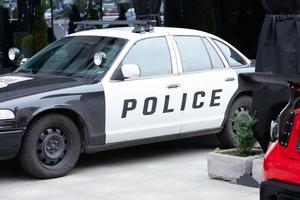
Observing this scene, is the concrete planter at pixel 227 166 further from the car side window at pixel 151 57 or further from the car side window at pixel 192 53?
the car side window at pixel 192 53

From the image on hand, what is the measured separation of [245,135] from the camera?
7121 millimetres

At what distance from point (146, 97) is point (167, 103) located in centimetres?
33

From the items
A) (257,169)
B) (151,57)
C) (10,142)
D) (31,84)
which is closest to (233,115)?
(151,57)

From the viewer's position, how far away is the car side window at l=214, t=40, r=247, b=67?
29.4 ft

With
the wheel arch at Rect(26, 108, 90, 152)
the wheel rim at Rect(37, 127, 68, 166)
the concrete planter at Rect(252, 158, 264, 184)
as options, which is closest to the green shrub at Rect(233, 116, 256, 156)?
the concrete planter at Rect(252, 158, 264, 184)

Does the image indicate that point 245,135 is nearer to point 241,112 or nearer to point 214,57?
point 241,112

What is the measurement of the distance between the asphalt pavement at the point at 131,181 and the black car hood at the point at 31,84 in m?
0.99

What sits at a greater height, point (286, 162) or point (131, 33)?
point (131, 33)

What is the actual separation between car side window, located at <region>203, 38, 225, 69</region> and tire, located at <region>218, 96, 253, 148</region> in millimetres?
519

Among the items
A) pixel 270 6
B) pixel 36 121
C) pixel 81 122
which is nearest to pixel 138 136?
pixel 81 122

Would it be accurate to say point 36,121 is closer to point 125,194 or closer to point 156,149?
point 125,194

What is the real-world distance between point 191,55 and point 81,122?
1.88 meters

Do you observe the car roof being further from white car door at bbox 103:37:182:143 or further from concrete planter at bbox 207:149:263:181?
concrete planter at bbox 207:149:263:181

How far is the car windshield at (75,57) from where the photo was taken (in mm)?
7930
